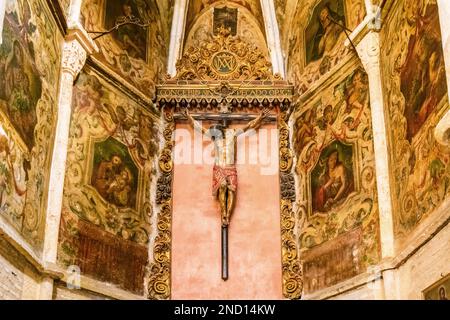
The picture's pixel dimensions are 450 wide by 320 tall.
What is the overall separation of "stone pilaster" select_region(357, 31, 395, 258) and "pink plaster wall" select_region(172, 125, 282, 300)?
2603 mm

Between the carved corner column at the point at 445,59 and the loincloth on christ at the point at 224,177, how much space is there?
4.97 metres

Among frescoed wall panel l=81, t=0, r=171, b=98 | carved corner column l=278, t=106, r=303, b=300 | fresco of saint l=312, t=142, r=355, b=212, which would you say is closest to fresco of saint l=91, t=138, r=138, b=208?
frescoed wall panel l=81, t=0, r=171, b=98

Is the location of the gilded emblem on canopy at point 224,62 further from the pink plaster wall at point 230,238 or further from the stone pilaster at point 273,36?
the pink plaster wall at point 230,238

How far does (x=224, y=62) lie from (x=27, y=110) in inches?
209

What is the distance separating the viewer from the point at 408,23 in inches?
385

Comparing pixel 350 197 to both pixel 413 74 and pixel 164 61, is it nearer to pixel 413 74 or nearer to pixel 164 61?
pixel 413 74

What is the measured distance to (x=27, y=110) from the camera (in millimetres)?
9312

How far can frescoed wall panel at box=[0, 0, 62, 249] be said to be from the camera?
28.2 ft

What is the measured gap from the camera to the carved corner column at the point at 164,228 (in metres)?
11.7

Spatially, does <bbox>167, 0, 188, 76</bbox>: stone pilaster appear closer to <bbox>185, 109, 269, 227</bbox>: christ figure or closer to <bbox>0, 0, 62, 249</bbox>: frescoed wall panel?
<bbox>185, 109, 269, 227</bbox>: christ figure

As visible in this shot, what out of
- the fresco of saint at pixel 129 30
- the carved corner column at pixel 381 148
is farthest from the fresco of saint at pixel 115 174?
the carved corner column at pixel 381 148

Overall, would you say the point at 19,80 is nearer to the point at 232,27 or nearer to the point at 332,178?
the point at 332,178

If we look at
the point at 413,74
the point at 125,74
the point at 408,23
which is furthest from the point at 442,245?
the point at 125,74

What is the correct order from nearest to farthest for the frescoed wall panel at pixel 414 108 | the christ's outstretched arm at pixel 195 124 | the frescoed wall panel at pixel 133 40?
the frescoed wall panel at pixel 414 108, the frescoed wall panel at pixel 133 40, the christ's outstretched arm at pixel 195 124
